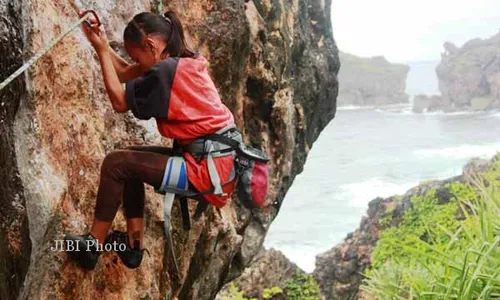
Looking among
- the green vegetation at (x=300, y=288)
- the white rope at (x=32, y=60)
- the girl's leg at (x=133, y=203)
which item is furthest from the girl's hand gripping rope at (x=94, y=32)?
the green vegetation at (x=300, y=288)

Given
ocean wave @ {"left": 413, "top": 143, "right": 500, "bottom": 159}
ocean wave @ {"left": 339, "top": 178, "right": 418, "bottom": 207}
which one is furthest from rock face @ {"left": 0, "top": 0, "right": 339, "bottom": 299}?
ocean wave @ {"left": 413, "top": 143, "right": 500, "bottom": 159}

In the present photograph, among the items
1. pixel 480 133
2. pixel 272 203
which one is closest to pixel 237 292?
pixel 272 203

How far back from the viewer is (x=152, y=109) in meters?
3.71

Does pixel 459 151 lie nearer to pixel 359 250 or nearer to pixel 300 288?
pixel 359 250

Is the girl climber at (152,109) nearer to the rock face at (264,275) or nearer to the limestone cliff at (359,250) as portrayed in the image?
the rock face at (264,275)

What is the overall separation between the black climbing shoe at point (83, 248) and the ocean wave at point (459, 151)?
162ft

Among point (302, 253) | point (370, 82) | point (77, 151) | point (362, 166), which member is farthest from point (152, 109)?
point (370, 82)

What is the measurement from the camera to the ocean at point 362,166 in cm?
3444

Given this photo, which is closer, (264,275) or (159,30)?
(159,30)

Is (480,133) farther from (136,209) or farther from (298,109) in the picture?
(136,209)

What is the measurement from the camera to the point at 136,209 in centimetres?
423

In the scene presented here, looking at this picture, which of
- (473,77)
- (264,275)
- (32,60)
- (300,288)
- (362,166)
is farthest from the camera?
(473,77)

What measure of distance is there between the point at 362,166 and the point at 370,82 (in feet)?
157

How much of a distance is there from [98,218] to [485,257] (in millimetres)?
3144
